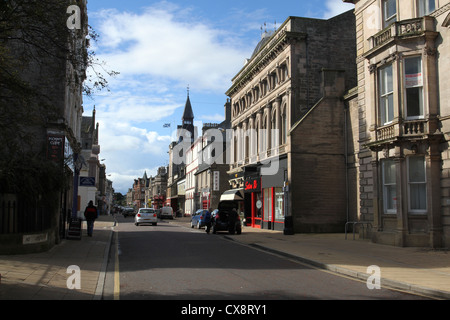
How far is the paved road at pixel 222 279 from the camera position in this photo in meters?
8.11

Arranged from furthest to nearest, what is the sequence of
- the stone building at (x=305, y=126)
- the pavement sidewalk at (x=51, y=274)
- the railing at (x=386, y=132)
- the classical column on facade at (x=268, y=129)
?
the classical column on facade at (x=268, y=129) < the stone building at (x=305, y=126) < the railing at (x=386, y=132) < the pavement sidewalk at (x=51, y=274)

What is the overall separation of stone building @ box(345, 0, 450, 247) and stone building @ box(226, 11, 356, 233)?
282 inches

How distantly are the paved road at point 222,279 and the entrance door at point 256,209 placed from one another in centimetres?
1815

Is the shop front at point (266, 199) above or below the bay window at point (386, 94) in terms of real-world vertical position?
below

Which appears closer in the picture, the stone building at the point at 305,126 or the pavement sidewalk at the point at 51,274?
the pavement sidewalk at the point at 51,274

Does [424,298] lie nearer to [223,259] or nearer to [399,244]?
[223,259]

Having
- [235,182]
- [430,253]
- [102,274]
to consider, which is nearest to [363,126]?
[430,253]

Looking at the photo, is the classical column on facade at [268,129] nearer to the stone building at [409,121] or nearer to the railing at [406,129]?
the stone building at [409,121]

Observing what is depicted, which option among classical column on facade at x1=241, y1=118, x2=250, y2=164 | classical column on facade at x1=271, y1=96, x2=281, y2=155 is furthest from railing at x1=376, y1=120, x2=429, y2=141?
classical column on facade at x1=241, y1=118, x2=250, y2=164

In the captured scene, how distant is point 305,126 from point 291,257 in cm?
1437

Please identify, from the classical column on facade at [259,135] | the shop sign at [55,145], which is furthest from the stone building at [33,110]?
the classical column on facade at [259,135]

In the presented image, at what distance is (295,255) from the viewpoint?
47.0ft

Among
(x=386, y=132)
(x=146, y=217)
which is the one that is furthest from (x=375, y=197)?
(x=146, y=217)
